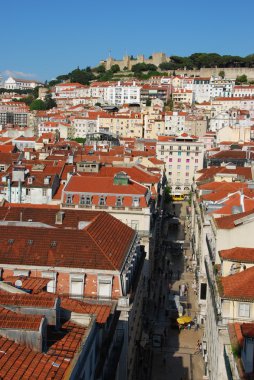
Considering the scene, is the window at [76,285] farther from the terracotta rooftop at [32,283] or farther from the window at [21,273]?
the terracotta rooftop at [32,283]

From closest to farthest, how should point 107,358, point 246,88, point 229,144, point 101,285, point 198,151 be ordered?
point 107,358 < point 101,285 < point 198,151 < point 229,144 < point 246,88

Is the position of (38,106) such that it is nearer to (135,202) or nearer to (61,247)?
(135,202)

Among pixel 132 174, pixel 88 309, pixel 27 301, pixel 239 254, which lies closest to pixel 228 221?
pixel 239 254

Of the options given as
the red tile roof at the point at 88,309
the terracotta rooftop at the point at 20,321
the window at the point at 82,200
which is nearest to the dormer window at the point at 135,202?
the window at the point at 82,200

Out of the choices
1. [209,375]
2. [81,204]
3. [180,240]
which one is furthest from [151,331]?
[180,240]

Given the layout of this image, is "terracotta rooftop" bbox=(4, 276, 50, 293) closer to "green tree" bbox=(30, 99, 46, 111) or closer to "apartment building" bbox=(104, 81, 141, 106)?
"apartment building" bbox=(104, 81, 141, 106)

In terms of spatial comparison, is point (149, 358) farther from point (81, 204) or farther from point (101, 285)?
point (81, 204)

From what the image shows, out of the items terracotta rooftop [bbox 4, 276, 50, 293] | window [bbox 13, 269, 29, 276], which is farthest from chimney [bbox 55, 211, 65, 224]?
terracotta rooftop [bbox 4, 276, 50, 293]
